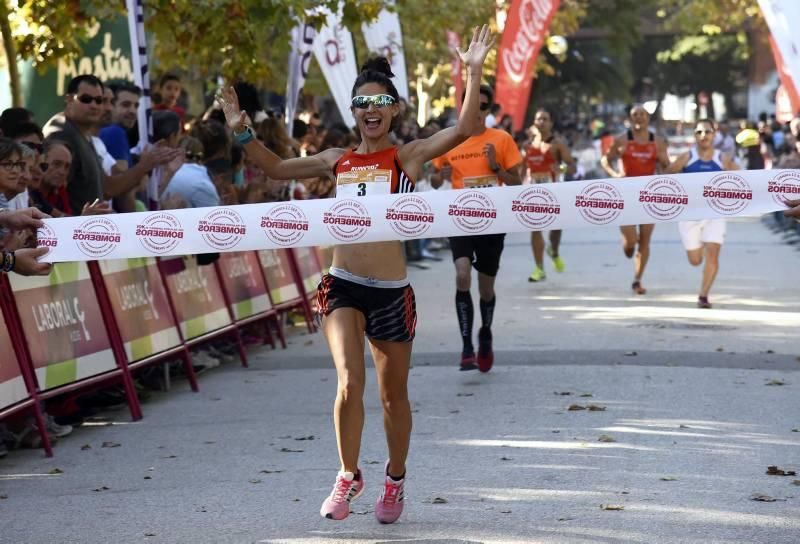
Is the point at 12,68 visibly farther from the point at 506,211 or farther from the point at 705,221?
the point at 506,211

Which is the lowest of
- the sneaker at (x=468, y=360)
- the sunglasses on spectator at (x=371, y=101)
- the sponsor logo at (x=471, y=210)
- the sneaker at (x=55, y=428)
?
the sneaker at (x=468, y=360)

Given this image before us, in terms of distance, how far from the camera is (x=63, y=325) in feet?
30.6

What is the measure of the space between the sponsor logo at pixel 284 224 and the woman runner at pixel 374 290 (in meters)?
0.43

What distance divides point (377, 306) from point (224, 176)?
6.21 meters

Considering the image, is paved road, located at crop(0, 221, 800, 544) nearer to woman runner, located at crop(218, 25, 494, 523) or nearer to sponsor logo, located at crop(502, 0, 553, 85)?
woman runner, located at crop(218, 25, 494, 523)

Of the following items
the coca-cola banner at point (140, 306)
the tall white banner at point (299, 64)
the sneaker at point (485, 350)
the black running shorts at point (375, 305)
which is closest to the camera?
the black running shorts at point (375, 305)

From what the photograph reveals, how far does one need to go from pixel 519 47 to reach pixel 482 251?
14.8 meters

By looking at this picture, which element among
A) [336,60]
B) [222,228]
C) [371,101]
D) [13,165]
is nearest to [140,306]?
[13,165]

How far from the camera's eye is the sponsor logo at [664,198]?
736cm

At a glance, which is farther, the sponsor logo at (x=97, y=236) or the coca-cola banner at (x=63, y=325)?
the coca-cola banner at (x=63, y=325)

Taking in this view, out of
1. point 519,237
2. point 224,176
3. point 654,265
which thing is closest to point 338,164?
point 224,176

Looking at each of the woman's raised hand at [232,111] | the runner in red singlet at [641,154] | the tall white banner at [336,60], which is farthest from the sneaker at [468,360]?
the tall white banner at [336,60]

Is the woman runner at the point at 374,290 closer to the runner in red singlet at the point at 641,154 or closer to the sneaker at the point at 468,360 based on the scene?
the sneaker at the point at 468,360

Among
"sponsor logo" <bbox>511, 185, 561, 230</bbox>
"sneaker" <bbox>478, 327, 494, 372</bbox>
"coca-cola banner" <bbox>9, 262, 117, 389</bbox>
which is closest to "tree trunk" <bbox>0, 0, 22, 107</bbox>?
"coca-cola banner" <bbox>9, 262, 117, 389</bbox>
